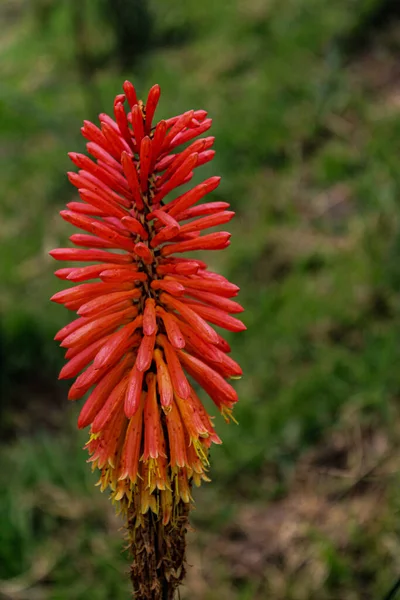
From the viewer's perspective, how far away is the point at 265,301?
18.6ft

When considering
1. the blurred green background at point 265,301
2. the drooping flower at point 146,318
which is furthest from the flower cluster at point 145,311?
the blurred green background at point 265,301

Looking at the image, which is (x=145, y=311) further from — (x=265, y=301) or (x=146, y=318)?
(x=265, y=301)

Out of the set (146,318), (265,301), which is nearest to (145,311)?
(146,318)

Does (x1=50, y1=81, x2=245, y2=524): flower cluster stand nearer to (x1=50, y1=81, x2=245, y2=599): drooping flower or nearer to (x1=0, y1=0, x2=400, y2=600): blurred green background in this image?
(x1=50, y1=81, x2=245, y2=599): drooping flower

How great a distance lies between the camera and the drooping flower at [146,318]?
223cm

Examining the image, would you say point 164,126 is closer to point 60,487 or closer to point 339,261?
point 60,487

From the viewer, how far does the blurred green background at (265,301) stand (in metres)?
3.98

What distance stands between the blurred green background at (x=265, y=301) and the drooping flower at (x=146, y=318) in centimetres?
41

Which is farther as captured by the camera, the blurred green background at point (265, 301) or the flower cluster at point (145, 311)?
the blurred green background at point (265, 301)

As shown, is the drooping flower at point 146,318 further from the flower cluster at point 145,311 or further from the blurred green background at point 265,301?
the blurred green background at point 265,301

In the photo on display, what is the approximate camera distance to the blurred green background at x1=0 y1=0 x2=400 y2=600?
13.1 feet

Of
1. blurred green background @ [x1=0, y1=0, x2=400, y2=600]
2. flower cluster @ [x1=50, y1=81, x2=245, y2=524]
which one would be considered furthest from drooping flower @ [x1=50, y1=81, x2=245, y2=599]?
blurred green background @ [x1=0, y1=0, x2=400, y2=600]

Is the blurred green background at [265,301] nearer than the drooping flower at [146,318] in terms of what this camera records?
No

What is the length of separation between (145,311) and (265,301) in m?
3.48
